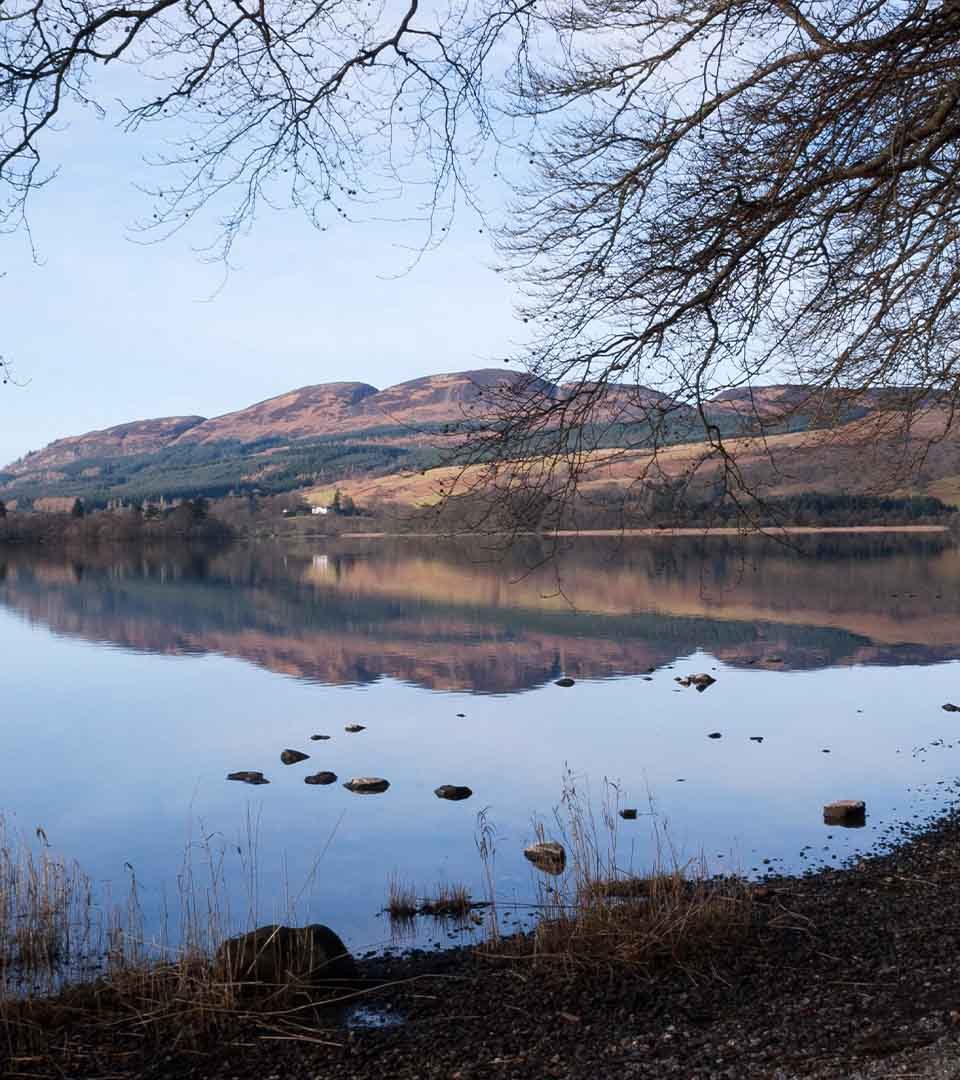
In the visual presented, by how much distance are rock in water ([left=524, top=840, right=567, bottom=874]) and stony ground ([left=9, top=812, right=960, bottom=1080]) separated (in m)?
3.10

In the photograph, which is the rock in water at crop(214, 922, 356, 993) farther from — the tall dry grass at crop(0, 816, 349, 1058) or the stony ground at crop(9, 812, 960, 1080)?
the stony ground at crop(9, 812, 960, 1080)

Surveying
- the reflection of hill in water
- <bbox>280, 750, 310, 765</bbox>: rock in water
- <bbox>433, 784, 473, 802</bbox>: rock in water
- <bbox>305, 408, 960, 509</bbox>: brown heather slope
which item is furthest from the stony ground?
<bbox>280, 750, 310, 765</bbox>: rock in water

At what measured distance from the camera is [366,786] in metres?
15.9

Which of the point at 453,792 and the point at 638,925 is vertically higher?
the point at 638,925

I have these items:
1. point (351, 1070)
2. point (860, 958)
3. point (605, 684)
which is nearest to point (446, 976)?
point (351, 1070)

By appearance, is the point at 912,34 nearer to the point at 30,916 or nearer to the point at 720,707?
the point at 30,916

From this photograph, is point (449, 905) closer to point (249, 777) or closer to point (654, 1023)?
point (654, 1023)

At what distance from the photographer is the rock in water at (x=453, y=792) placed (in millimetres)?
15609

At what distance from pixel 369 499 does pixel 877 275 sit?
15943 centimetres

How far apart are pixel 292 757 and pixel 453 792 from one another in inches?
145

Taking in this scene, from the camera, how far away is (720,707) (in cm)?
2242

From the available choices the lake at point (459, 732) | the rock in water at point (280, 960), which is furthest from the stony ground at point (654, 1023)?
the lake at point (459, 732)

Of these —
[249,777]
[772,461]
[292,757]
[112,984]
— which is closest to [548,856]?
[112,984]

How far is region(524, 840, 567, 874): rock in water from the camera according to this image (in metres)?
11.7
